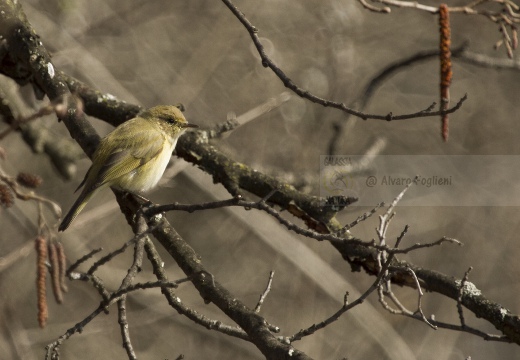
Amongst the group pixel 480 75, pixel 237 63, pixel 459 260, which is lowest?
pixel 459 260

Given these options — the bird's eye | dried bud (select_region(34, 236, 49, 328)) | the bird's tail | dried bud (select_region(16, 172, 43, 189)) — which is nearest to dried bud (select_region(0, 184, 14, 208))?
dried bud (select_region(16, 172, 43, 189))

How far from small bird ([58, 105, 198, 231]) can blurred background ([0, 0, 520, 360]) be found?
115 inches

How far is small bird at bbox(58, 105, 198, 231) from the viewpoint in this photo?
427cm

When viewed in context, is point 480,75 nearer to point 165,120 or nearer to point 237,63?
point 237,63

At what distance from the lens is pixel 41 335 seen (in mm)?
7516

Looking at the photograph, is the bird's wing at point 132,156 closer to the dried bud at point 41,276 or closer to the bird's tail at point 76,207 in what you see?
the bird's tail at point 76,207

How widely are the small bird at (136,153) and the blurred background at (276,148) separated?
2.92 metres

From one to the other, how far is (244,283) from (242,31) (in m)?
3.18

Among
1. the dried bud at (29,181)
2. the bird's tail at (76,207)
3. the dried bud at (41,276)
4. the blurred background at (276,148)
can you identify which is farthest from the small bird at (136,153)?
the blurred background at (276,148)

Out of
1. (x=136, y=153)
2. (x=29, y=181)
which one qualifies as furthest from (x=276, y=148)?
(x=29, y=181)

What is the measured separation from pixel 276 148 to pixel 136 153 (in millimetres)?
3917

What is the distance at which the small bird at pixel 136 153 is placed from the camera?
4266 millimetres

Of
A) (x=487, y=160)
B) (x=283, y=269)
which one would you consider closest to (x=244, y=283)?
(x=283, y=269)

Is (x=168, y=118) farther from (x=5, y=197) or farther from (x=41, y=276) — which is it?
(x=5, y=197)
